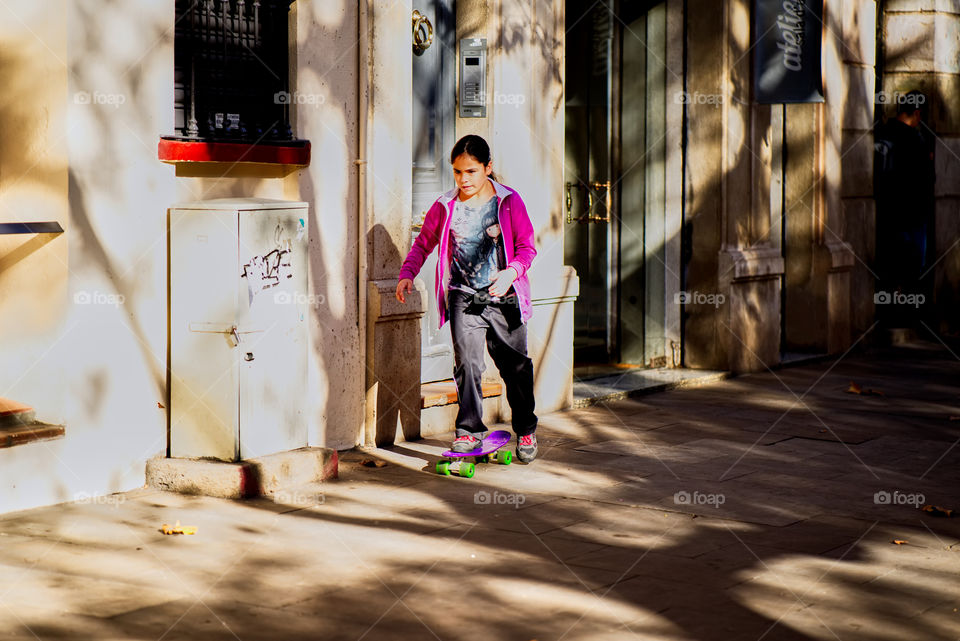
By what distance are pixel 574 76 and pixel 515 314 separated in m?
4.34

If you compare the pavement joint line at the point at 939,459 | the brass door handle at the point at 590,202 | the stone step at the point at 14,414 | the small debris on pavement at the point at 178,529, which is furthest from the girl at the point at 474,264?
the brass door handle at the point at 590,202

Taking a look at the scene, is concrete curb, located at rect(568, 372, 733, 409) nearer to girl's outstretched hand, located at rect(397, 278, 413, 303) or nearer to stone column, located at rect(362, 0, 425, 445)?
stone column, located at rect(362, 0, 425, 445)

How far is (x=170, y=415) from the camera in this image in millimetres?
7215

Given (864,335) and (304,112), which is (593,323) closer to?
(864,335)

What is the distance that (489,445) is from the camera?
7.99 meters

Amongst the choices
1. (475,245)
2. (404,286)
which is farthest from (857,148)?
(404,286)

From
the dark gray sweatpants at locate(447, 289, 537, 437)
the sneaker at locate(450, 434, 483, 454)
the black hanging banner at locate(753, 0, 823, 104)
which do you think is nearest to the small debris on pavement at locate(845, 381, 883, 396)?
the black hanging banner at locate(753, 0, 823, 104)

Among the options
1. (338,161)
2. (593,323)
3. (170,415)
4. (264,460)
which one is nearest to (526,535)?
(264,460)

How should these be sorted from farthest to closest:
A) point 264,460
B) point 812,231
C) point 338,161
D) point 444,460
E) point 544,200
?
1. point 812,231
2. point 544,200
3. point 338,161
4. point 444,460
5. point 264,460

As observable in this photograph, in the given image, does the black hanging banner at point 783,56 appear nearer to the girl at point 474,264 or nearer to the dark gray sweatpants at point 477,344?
the girl at point 474,264

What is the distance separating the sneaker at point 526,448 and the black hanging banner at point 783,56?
5368 millimetres

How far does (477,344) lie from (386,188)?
1352mm

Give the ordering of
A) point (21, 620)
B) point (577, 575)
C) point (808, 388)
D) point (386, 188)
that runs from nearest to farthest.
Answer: point (21, 620), point (577, 575), point (386, 188), point (808, 388)

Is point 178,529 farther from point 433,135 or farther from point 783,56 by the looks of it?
point 783,56
